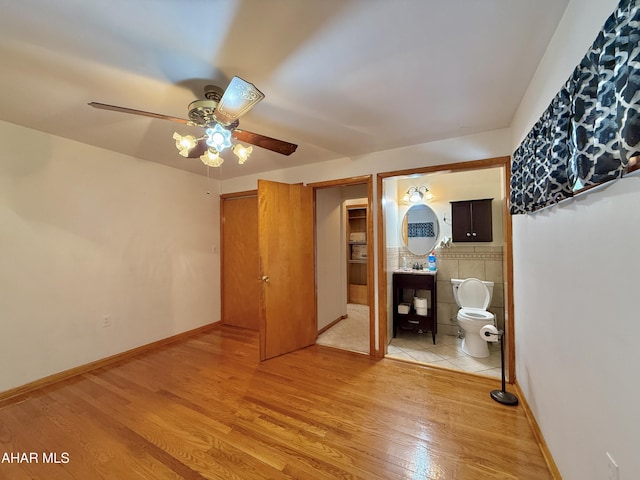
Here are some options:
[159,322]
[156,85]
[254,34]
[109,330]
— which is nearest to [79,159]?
[156,85]

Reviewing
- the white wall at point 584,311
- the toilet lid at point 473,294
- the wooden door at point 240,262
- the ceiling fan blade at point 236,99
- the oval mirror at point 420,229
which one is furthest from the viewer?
the wooden door at point 240,262

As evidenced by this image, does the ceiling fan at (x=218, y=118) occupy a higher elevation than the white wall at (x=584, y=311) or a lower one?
higher

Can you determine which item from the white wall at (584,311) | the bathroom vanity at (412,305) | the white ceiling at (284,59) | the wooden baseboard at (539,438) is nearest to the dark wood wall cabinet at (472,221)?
the bathroom vanity at (412,305)

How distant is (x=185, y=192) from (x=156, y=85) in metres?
2.08

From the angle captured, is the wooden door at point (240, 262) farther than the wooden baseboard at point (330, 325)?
Yes

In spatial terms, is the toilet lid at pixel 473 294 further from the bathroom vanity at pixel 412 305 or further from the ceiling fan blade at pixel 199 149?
the ceiling fan blade at pixel 199 149

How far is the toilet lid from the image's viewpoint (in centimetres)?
300

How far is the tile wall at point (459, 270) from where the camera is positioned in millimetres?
3152

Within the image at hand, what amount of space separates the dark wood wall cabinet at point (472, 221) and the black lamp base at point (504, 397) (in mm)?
1811

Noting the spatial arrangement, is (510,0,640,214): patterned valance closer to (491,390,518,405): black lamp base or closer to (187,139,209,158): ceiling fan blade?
(491,390,518,405): black lamp base

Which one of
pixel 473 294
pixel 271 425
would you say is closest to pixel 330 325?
pixel 473 294

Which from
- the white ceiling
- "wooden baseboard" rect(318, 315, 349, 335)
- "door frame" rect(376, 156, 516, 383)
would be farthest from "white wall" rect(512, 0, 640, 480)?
"wooden baseboard" rect(318, 315, 349, 335)

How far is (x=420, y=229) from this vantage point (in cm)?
360

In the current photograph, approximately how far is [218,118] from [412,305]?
10.2 feet
